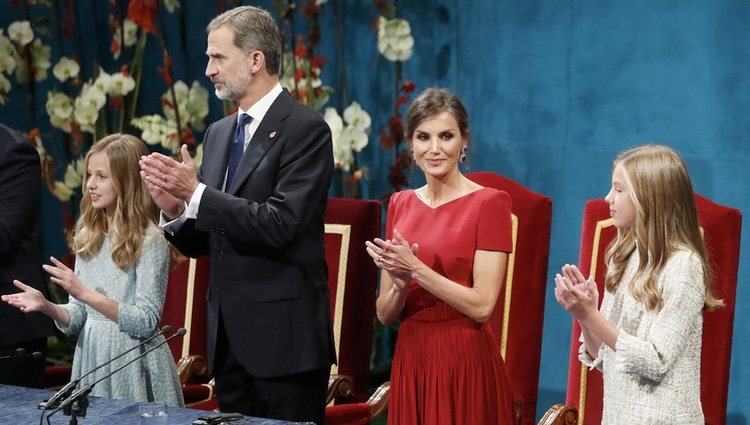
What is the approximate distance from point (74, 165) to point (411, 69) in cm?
157

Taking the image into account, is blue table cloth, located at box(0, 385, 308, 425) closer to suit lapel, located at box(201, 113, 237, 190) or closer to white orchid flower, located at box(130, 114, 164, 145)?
suit lapel, located at box(201, 113, 237, 190)

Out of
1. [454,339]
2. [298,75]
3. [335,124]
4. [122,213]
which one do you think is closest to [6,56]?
[298,75]

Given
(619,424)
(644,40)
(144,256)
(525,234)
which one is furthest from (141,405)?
(644,40)

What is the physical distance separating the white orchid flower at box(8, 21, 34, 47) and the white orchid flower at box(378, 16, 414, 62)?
1492 millimetres

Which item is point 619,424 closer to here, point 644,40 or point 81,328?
point 81,328

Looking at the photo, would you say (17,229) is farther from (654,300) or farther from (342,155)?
(654,300)

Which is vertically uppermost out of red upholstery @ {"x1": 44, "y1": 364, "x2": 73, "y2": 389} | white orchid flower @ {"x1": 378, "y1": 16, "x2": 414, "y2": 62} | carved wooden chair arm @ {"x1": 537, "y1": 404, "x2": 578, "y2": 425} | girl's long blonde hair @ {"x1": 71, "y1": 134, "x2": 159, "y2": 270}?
white orchid flower @ {"x1": 378, "y1": 16, "x2": 414, "y2": 62}

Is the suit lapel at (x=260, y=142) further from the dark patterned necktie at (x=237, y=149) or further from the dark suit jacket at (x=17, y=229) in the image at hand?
the dark suit jacket at (x=17, y=229)

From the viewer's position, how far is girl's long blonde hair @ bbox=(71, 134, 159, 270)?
124 inches

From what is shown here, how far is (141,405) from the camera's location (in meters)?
2.44

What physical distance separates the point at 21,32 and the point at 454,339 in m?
2.64

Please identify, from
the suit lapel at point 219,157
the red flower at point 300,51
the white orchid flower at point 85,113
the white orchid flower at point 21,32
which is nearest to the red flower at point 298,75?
the red flower at point 300,51

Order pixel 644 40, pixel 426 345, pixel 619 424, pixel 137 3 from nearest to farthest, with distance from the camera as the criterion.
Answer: pixel 619 424 → pixel 426 345 → pixel 644 40 → pixel 137 3

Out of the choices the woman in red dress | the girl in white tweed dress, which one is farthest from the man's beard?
the girl in white tweed dress
